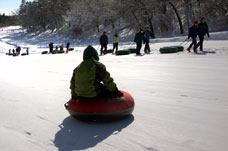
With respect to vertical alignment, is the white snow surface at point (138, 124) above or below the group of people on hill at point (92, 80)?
below

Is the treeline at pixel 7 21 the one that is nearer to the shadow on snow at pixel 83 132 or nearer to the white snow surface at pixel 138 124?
the white snow surface at pixel 138 124

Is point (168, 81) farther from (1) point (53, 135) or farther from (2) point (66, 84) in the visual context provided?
(1) point (53, 135)

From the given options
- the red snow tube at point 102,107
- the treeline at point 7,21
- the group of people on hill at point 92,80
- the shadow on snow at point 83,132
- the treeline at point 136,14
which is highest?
the treeline at point 7,21

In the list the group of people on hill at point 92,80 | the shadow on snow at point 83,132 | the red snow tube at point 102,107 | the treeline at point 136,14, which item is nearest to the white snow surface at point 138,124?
the shadow on snow at point 83,132

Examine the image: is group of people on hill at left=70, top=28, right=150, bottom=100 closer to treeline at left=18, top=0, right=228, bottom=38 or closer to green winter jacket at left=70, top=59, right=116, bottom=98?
green winter jacket at left=70, top=59, right=116, bottom=98

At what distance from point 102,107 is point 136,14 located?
3170cm

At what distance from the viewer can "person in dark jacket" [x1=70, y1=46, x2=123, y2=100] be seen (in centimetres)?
373

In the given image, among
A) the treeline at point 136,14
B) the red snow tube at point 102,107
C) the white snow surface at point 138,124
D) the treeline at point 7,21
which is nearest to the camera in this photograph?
the white snow surface at point 138,124

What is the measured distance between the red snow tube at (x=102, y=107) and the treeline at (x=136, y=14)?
92.7ft

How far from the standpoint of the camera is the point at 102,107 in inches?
146

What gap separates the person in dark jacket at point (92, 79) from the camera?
12.3ft

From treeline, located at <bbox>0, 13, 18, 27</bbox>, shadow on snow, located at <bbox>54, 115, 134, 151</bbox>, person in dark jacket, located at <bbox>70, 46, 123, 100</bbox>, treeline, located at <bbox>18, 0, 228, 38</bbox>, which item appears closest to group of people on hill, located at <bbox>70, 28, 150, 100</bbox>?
person in dark jacket, located at <bbox>70, 46, 123, 100</bbox>

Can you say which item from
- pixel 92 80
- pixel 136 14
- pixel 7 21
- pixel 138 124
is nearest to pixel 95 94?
pixel 92 80

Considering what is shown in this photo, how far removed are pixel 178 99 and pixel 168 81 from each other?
192 centimetres
